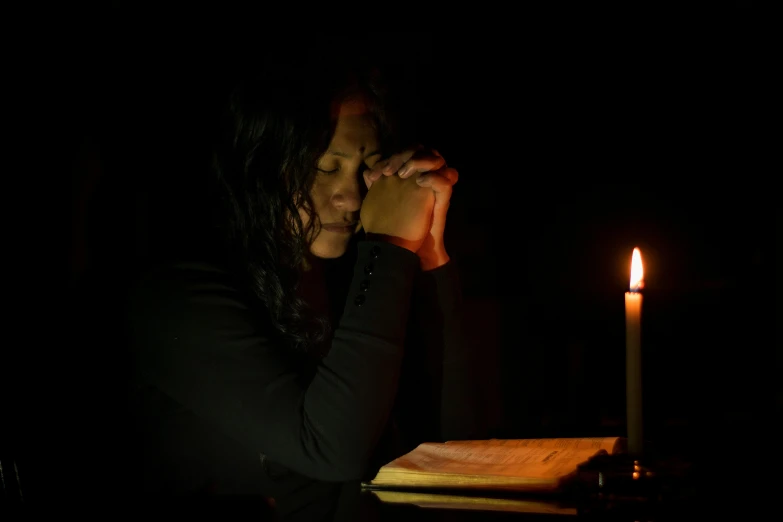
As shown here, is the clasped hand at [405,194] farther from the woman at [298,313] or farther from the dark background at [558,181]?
the dark background at [558,181]

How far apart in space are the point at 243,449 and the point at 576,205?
6.88 feet

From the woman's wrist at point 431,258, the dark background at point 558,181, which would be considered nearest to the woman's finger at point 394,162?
the woman's wrist at point 431,258

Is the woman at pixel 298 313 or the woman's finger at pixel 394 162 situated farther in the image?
the woman's finger at pixel 394 162

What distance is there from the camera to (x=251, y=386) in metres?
1.16

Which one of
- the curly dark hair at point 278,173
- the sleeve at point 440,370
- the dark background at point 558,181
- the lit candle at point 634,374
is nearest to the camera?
the lit candle at point 634,374

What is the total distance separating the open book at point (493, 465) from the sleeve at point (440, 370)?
1.30 feet

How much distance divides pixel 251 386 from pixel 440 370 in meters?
0.61

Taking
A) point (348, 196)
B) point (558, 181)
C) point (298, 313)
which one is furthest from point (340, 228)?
point (558, 181)

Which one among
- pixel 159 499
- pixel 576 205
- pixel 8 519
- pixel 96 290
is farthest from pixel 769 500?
pixel 576 205

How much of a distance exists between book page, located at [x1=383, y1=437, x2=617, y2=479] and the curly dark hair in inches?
15.8

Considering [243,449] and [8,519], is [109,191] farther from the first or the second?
[8,519]

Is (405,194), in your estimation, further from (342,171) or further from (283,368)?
(283,368)

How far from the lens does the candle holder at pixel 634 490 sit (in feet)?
2.78

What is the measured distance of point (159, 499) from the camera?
73 cm
